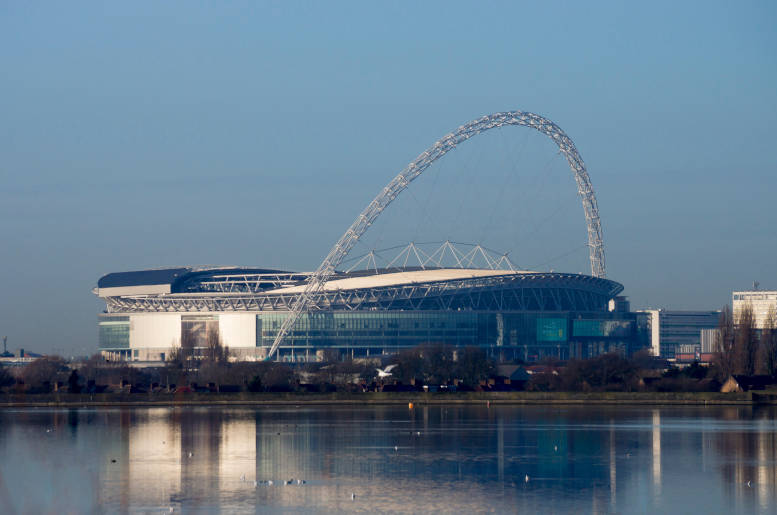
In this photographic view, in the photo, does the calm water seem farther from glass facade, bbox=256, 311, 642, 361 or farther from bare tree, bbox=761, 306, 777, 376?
glass facade, bbox=256, 311, 642, 361

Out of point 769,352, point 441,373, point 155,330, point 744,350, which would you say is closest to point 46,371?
point 155,330

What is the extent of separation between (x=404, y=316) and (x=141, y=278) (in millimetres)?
39164

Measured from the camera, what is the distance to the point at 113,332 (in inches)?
6147

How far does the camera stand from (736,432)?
48531 millimetres

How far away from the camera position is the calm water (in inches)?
1153

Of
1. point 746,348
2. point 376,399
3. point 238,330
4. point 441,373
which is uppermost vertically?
point 238,330

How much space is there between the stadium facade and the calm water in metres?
72.8

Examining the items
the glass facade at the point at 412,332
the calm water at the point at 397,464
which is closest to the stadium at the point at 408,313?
the glass facade at the point at 412,332

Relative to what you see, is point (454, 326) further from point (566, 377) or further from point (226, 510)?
Answer: point (226, 510)

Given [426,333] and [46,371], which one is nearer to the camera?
[46,371]

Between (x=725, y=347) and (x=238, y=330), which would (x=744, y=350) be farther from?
(x=238, y=330)

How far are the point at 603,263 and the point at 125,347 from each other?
6131 cm

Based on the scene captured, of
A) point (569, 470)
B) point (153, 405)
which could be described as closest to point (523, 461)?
point (569, 470)

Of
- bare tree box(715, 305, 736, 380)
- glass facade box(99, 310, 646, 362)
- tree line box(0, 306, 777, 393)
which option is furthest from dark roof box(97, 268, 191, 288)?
bare tree box(715, 305, 736, 380)
